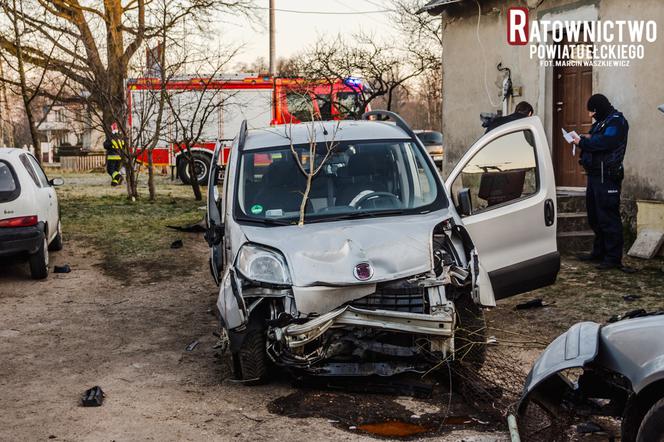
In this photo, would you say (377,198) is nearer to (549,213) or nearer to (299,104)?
(549,213)

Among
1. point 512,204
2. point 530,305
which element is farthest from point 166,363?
point 530,305

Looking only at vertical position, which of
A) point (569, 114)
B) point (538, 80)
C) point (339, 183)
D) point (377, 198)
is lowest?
point (377, 198)

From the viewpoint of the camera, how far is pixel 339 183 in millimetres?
6934

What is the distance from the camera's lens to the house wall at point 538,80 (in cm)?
1189

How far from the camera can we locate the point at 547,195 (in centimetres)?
732

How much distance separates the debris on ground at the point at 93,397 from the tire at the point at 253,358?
3.07ft

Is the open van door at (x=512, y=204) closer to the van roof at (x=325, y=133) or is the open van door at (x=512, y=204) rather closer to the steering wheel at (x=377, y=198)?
the steering wheel at (x=377, y=198)

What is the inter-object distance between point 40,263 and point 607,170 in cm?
689

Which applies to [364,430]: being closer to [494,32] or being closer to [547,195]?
[547,195]

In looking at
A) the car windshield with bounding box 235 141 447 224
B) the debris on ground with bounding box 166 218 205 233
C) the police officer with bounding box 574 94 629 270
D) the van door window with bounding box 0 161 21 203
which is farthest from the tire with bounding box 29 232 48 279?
the police officer with bounding box 574 94 629 270

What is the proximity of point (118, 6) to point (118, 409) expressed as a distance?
23.4m

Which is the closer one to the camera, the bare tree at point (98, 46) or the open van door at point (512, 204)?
the open van door at point (512, 204)

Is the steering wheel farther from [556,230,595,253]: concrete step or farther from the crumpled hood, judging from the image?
[556,230,595,253]: concrete step

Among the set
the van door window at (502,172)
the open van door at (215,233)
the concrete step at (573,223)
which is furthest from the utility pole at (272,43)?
the van door window at (502,172)
